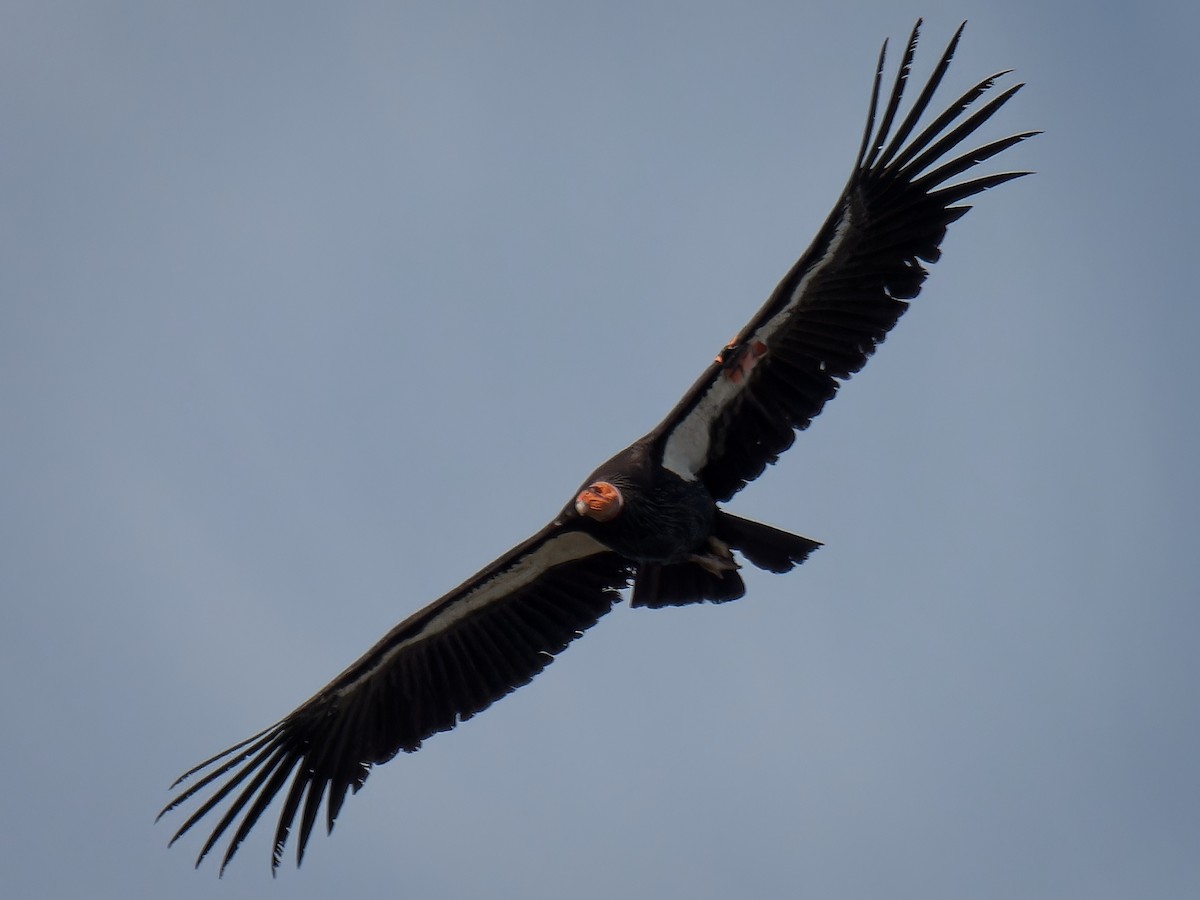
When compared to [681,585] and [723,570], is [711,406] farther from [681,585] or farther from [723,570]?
[681,585]

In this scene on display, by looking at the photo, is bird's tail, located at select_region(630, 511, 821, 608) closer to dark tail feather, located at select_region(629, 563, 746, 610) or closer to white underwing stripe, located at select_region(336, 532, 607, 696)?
dark tail feather, located at select_region(629, 563, 746, 610)

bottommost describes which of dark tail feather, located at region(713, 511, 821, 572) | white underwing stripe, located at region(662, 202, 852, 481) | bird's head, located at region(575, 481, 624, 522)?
dark tail feather, located at region(713, 511, 821, 572)

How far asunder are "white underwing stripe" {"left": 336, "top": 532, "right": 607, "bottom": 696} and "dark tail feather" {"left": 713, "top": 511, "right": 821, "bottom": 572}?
1.15 metres

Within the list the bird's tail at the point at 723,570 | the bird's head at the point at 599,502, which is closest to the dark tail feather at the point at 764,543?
the bird's tail at the point at 723,570

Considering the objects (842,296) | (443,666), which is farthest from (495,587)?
(842,296)

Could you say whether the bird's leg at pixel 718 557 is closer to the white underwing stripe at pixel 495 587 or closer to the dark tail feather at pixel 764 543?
the dark tail feather at pixel 764 543

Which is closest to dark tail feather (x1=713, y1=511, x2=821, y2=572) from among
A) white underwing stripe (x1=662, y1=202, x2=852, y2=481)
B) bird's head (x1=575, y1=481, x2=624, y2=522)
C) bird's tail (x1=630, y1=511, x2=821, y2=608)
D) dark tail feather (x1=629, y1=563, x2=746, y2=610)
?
bird's tail (x1=630, y1=511, x2=821, y2=608)

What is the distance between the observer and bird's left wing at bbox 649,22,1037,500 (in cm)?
1212

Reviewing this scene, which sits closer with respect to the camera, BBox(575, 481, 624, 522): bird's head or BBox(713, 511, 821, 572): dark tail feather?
BBox(575, 481, 624, 522): bird's head

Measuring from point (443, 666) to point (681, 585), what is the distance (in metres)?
2.14

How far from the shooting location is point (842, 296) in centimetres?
1237

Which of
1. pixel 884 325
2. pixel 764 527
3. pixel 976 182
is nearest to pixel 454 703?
pixel 764 527

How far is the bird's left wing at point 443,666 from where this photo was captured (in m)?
13.5

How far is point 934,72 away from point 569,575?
199 inches
